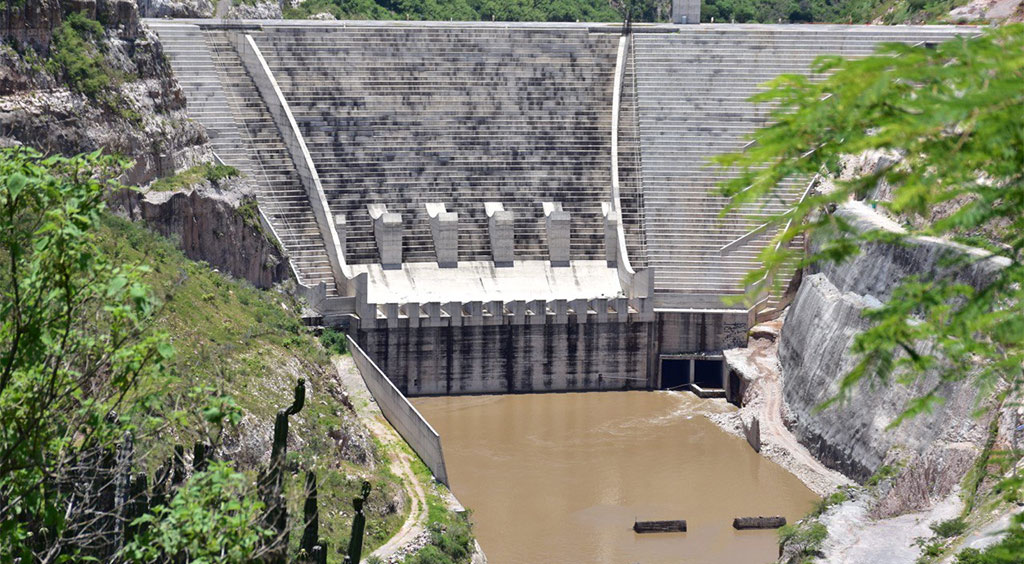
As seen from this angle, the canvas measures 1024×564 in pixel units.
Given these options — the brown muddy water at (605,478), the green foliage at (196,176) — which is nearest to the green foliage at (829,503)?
the brown muddy water at (605,478)

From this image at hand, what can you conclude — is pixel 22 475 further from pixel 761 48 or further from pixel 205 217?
pixel 761 48

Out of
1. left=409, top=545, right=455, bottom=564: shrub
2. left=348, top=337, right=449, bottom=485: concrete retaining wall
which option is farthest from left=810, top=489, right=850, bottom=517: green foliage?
left=348, top=337, right=449, bottom=485: concrete retaining wall

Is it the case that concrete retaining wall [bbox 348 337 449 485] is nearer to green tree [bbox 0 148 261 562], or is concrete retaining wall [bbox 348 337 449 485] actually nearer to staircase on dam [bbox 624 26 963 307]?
staircase on dam [bbox 624 26 963 307]

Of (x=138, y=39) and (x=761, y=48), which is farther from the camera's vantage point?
(x=761, y=48)

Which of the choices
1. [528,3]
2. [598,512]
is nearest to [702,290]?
[598,512]

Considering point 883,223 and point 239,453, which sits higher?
point 883,223

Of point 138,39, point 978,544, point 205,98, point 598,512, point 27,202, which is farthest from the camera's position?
point 205,98
